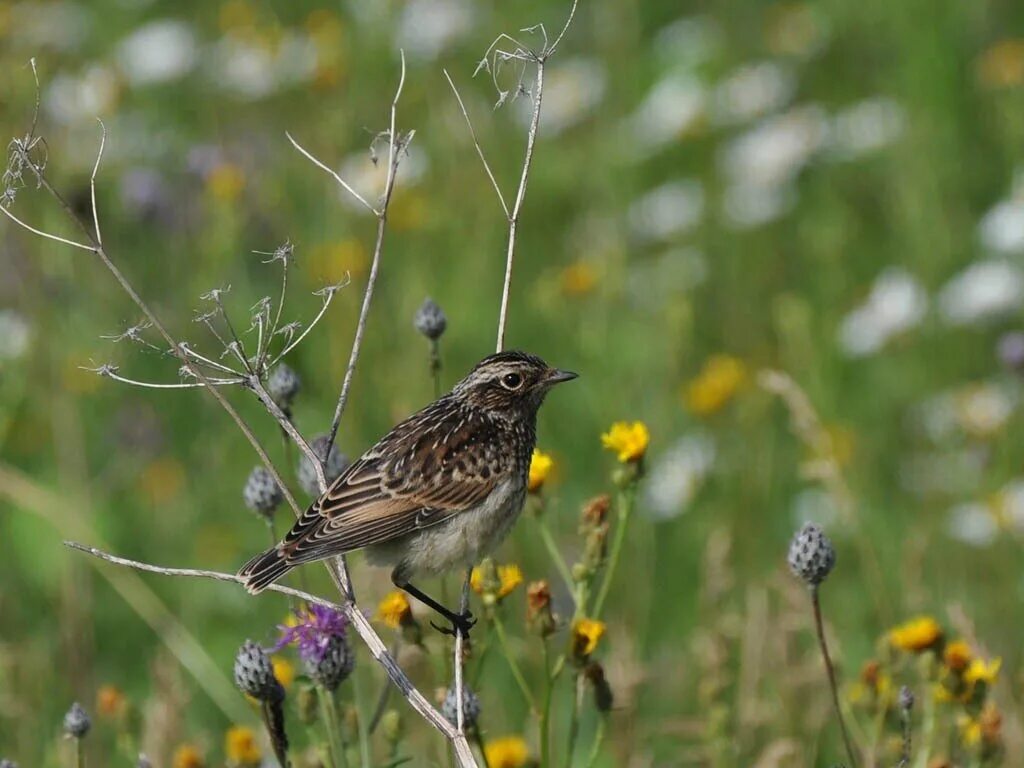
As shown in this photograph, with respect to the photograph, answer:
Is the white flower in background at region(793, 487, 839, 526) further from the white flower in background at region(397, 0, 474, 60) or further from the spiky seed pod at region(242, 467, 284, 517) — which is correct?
the white flower in background at region(397, 0, 474, 60)

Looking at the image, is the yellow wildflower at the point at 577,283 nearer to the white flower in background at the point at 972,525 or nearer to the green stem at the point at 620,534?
the white flower in background at the point at 972,525

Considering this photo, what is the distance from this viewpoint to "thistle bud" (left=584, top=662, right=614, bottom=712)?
3.59 m

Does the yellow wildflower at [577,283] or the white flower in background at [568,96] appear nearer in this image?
the yellow wildflower at [577,283]

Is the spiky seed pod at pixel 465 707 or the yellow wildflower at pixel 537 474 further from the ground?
the yellow wildflower at pixel 537 474

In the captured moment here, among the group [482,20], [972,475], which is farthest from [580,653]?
[482,20]

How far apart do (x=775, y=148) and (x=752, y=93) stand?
844mm

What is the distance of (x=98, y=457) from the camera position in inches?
295

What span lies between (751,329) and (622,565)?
2.01 meters

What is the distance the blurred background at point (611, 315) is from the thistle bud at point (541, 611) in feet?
2.29

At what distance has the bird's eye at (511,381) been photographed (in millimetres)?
4242

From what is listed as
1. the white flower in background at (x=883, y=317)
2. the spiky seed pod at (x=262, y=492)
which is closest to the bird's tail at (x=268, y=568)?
the spiky seed pod at (x=262, y=492)

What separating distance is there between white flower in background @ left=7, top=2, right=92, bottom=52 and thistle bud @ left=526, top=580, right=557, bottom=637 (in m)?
6.62

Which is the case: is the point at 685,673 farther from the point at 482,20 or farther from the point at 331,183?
the point at 482,20

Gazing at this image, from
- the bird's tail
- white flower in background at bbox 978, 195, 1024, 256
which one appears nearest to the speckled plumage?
the bird's tail
